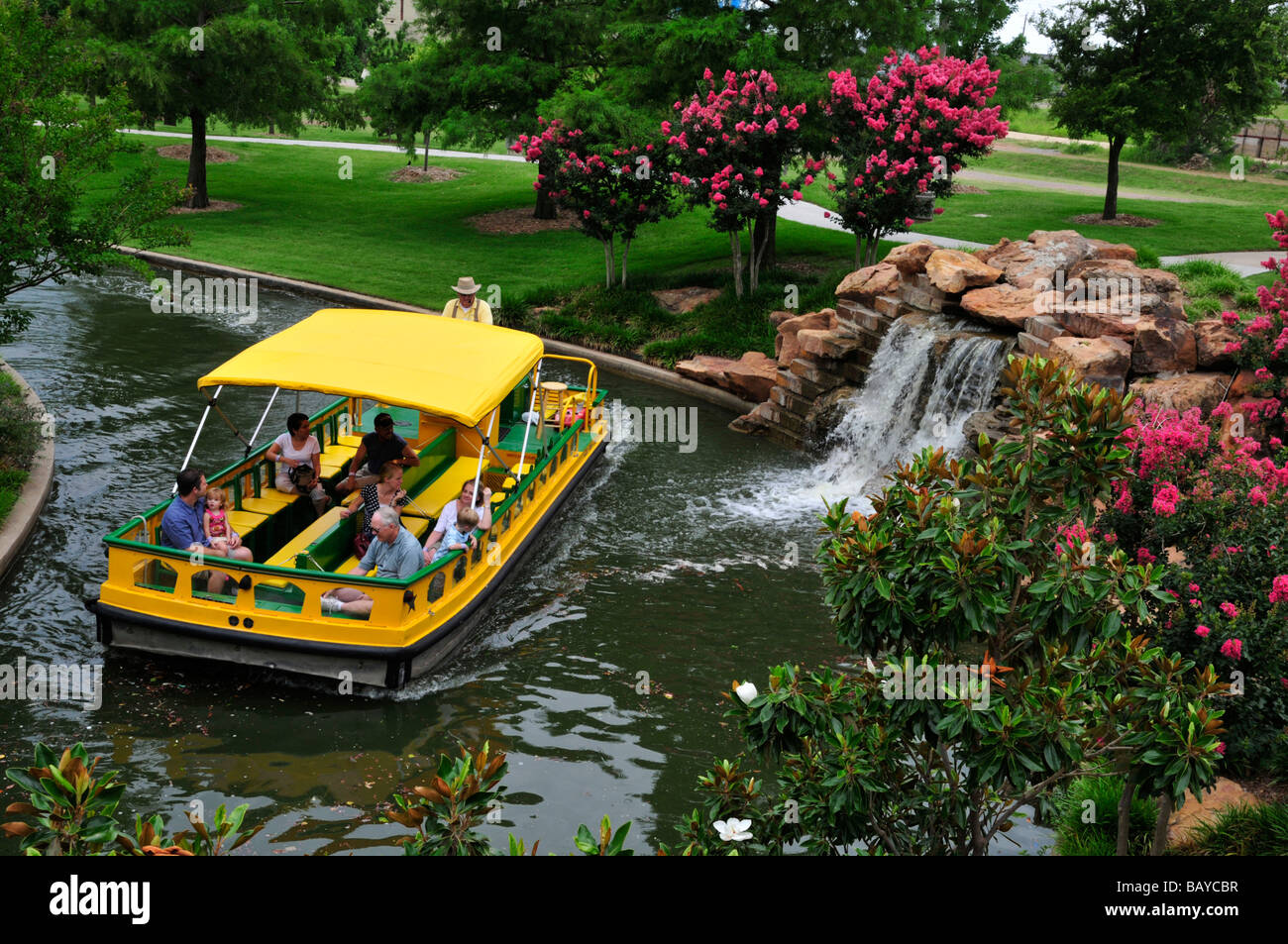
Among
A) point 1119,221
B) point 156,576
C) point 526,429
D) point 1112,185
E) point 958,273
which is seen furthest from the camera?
point 1119,221

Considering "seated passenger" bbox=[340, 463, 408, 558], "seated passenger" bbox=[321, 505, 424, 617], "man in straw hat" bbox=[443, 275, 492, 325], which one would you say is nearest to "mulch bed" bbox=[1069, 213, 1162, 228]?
"man in straw hat" bbox=[443, 275, 492, 325]

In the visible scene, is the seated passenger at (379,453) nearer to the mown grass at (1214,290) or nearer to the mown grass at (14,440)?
the mown grass at (14,440)

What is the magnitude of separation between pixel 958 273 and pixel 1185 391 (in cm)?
474

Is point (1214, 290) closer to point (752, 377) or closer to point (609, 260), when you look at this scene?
point (752, 377)

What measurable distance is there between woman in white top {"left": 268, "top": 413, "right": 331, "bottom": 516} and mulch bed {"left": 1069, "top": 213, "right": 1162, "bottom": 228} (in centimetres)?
2141

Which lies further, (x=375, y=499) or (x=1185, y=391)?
(x=1185, y=391)

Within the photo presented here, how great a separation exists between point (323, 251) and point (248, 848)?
25.0m

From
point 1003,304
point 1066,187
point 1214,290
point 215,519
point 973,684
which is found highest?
point 1066,187

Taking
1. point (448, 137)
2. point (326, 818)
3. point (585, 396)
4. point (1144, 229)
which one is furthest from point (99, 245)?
point (1144, 229)

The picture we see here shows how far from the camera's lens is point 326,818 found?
9.05 metres

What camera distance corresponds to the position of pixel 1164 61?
1021 inches

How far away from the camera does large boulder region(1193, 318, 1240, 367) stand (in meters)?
15.3

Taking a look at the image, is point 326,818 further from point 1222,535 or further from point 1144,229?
point 1144,229

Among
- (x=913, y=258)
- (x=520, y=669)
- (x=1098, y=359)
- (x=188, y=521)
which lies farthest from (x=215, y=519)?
(x=913, y=258)
